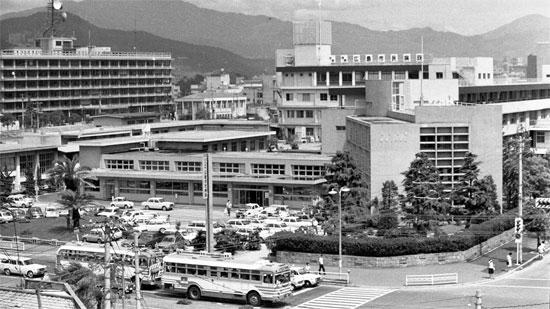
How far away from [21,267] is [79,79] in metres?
63.0

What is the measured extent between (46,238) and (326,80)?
36.8 meters

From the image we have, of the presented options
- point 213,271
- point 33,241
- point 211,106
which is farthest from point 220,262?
point 211,106

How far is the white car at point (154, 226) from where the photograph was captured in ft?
118

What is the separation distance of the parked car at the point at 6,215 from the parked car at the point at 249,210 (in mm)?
9748

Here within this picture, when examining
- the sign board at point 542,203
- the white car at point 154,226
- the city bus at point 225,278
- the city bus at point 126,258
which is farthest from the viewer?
the white car at point 154,226

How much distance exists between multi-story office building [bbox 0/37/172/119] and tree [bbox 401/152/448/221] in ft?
183

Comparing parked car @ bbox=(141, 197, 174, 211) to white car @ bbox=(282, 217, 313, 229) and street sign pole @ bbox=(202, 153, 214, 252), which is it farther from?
street sign pole @ bbox=(202, 153, 214, 252)

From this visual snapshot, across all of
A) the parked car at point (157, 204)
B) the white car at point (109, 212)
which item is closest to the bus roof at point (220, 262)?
the white car at point (109, 212)

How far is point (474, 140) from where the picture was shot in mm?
37750

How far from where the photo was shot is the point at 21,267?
29266 mm

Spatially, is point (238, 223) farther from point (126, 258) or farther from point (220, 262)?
point (220, 262)

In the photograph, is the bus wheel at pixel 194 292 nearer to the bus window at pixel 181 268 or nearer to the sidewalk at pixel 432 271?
the bus window at pixel 181 268

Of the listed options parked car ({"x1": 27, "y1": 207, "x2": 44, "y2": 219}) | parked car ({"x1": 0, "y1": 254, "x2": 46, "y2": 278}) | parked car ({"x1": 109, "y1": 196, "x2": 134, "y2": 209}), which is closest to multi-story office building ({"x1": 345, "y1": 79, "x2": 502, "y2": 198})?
parked car ({"x1": 109, "y1": 196, "x2": 134, "y2": 209})

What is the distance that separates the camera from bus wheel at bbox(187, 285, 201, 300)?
25531mm
